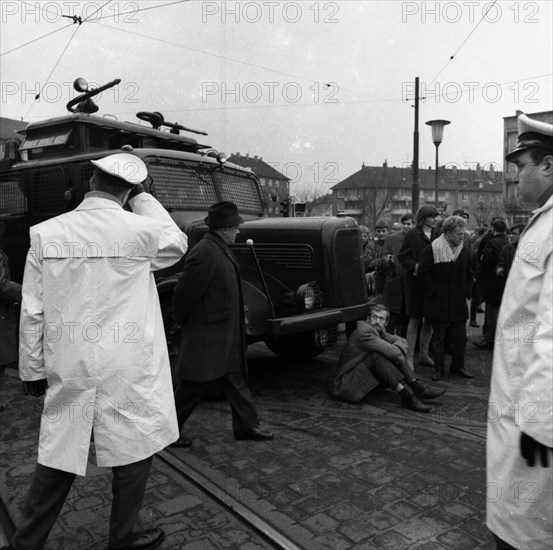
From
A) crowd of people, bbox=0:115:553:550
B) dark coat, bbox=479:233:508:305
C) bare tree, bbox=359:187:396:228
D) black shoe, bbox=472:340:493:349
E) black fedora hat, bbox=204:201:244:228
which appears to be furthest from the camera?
bare tree, bbox=359:187:396:228

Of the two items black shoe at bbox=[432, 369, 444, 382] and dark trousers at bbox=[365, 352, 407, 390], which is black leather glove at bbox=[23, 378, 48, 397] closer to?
dark trousers at bbox=[365, 352, 407, 390]

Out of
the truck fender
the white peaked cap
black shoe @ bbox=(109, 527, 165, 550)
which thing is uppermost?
the white peaked cap

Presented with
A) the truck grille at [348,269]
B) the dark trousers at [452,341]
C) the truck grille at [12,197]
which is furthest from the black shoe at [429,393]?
the truck grille at [12,197]

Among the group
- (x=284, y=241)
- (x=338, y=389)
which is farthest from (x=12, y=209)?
(x=338, y=389)

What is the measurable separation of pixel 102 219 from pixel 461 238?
4589 mm

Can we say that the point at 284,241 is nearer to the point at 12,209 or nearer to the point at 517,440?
the point at 12,209

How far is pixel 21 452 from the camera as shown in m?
4.25

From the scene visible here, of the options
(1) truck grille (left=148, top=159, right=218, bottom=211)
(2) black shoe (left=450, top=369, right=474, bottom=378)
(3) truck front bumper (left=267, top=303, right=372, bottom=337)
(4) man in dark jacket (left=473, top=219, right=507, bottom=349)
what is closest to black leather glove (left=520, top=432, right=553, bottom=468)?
(3) truck front bumper (left=267, top=303, right=372, bottom=337)

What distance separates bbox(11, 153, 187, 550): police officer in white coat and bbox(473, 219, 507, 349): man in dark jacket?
20.5ft

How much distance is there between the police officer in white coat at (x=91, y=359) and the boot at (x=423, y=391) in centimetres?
319

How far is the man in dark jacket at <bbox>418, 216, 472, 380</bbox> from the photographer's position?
6262 mm

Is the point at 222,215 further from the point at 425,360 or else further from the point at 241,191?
the point at 425,360

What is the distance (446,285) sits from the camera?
6.27 metres

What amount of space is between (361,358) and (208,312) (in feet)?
6.17
